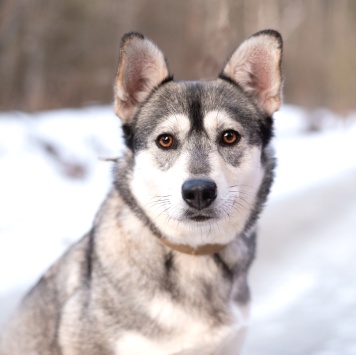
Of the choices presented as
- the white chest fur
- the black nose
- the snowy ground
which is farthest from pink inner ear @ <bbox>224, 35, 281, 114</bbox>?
the snowy ground

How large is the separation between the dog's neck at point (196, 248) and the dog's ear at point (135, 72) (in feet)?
2.10

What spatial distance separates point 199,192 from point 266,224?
3.78 metres

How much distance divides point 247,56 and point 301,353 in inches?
75.3

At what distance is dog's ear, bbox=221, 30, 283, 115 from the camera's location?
2.85 m

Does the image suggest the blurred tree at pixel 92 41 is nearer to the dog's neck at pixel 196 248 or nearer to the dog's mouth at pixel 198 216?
the dog's neck at pixel 196 248

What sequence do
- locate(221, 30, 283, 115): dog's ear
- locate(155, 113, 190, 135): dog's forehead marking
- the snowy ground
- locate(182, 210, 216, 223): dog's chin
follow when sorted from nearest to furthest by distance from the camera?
locate(182, 210, 216, 223): dog's chin < locate(155, 113, 190, 135): dog's forehead marking < locate(221, 30, 283, 115): dog's ear < the snowy ground

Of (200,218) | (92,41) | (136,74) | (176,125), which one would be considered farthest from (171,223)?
(92,41)

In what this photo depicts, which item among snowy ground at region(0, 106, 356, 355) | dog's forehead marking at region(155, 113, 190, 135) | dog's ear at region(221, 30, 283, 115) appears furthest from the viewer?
snowy ground at region(0, 106, 356, 355)

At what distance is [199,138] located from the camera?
8.88ft

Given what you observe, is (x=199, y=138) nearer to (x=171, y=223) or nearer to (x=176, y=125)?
(x=176, y=125)

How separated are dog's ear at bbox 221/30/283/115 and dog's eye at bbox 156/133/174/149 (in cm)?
53

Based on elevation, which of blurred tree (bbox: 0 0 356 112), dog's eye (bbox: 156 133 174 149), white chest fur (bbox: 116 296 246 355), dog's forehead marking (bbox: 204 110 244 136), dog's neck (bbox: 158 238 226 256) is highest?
blurred tree (bbox: 0 0 356 112)

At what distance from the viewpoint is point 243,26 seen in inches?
633

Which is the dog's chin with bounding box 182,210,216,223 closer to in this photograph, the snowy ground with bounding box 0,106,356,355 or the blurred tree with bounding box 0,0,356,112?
the snowy ground with bounding box 0,106,356,355
